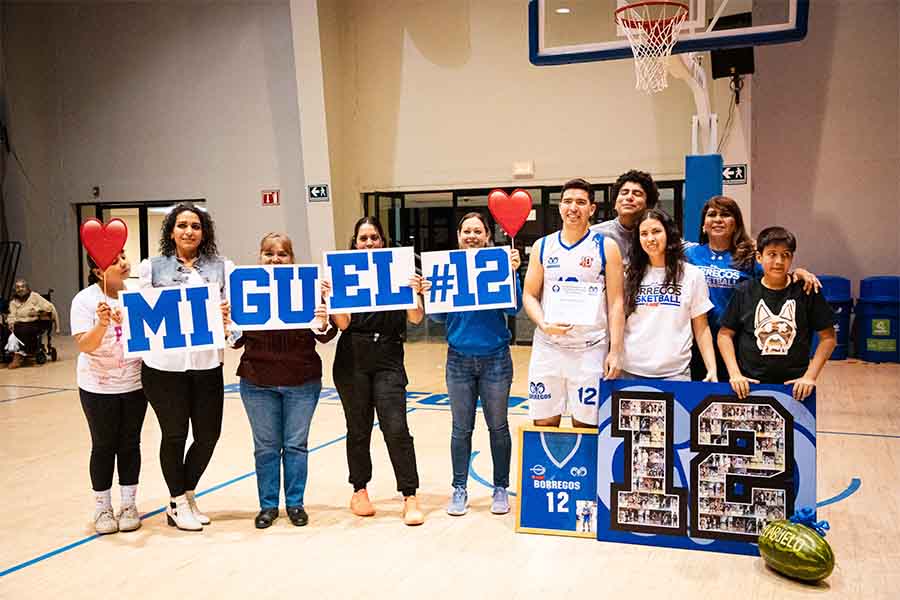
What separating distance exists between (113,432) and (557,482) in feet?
7.60

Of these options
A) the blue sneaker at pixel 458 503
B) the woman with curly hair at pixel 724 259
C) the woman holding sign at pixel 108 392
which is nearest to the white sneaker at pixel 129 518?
the woman holding sign at pixel 108 392

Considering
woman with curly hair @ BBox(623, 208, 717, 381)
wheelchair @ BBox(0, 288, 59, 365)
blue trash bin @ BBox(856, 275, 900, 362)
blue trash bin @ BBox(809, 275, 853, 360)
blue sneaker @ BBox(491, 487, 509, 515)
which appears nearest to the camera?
woman with curly hair @ BBox(623, 208, 717, 381)

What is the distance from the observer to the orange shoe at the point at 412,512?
432 cm

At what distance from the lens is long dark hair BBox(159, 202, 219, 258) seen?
4.23m

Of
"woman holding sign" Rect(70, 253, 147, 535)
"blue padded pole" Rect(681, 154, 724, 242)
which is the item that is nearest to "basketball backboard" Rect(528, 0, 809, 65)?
"blue padded pole" Rect(681, 154, 724, 242)

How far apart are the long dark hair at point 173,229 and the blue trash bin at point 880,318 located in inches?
359

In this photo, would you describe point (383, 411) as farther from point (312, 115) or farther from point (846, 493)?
point (312, 115)

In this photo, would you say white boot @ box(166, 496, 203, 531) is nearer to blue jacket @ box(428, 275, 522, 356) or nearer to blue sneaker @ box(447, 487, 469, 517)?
blue sneaker @ box(447, 487, 469, 517)

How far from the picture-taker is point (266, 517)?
14.2ft

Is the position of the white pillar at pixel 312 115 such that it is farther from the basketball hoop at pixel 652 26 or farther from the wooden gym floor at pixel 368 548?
the wooden gym floor at pixel 368 548

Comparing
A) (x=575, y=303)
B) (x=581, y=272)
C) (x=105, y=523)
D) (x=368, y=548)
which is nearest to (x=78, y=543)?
(x=105, y=523)

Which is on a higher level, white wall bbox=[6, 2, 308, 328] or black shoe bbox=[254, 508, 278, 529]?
white wall bbox=[6, 2, 308, 328]

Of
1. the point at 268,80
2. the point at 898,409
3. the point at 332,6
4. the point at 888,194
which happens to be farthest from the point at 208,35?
the point at 898,409

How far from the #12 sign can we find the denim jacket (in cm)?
112
